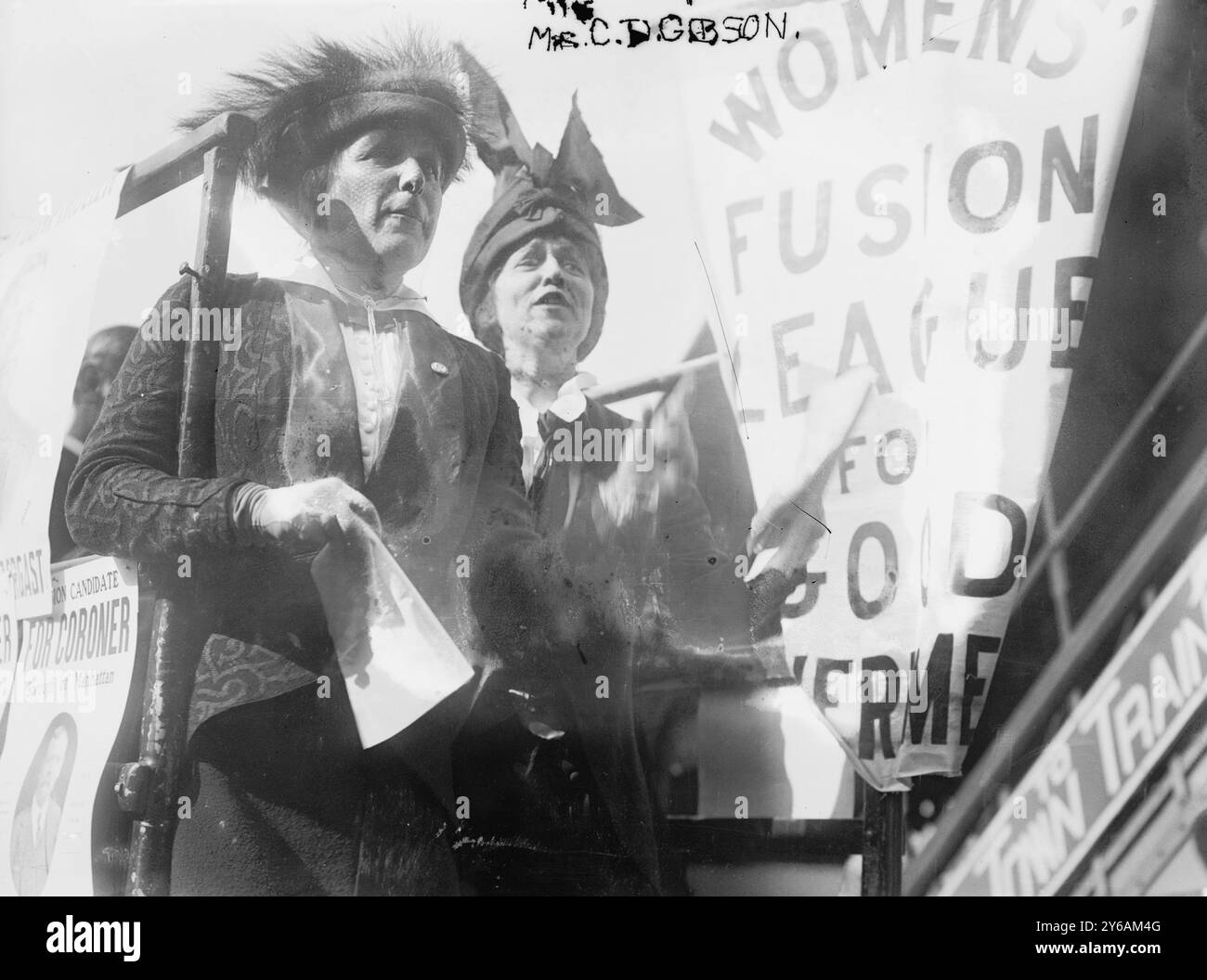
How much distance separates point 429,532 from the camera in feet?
10.0

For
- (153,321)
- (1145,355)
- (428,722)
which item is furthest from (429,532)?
(1145,355)

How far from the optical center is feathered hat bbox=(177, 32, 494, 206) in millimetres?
3148

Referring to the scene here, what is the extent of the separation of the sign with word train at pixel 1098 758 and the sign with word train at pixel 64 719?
249cm

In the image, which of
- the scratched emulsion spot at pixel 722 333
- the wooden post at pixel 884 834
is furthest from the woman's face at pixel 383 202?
the wooden post at pixel 884 834

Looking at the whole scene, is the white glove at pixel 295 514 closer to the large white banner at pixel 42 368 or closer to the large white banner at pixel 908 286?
the large white banner at pixel 42 368

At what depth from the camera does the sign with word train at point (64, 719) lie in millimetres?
3109

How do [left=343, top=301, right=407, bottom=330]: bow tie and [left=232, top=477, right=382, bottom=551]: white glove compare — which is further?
[left=343, top=301, right=407, bottom=330]: bow tie

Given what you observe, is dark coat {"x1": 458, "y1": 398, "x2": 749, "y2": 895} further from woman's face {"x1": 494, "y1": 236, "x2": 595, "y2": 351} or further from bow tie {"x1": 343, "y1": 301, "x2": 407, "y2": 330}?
bow tie {"x1": 343, "y1": 301, "x2": 407, "y2": 330}

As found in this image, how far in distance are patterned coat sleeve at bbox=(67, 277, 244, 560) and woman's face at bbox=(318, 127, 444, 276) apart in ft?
1.66

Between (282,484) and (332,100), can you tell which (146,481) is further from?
(332,100)

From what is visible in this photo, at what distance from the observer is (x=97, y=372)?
10.4ft
